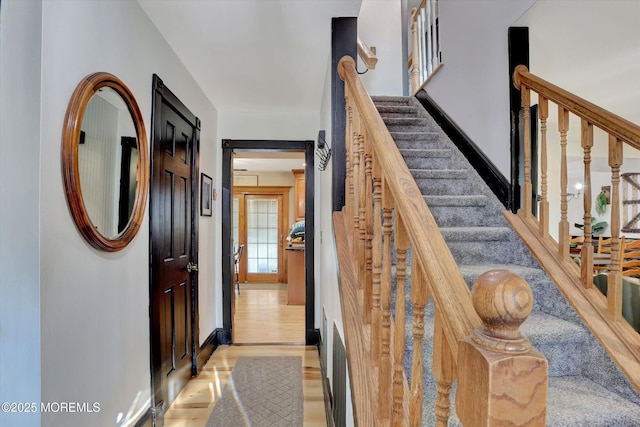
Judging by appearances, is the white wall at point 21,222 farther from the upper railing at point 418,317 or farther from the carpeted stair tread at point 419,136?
the carpeted stair tread at point 419,136

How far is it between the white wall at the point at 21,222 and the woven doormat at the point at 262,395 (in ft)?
4.33

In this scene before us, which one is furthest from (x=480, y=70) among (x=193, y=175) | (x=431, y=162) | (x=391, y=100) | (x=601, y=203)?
(x=601, y=203)

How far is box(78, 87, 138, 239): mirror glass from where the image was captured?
4.56ft

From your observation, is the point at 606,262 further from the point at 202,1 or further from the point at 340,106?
the point at 202,1

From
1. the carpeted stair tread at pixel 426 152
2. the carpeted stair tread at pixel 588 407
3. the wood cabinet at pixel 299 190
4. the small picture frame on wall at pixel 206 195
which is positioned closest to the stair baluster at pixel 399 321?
the carpeted stair tread at pixel 588 407

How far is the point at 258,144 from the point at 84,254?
7.96 feet

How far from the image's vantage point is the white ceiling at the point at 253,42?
188 centimetres

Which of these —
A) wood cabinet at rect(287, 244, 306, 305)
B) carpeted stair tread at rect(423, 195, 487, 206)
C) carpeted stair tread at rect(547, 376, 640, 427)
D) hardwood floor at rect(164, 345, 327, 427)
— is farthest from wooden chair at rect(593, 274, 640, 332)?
wood cabinet at rect(287, 244, 306, 305)

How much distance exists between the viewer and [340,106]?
74.0 inches

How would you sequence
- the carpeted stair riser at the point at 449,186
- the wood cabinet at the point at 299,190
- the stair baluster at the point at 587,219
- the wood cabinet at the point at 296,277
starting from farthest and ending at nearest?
1. the wood cabinet at the point at 299,190
2. the wood cabinet at the point at 296,277
3. the carpeted stair riser at the point at 449,186
4. the stair baluster at the point at 587,219

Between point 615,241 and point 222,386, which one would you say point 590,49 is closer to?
point 615,241

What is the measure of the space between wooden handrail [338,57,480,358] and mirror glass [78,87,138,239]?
46.8 inches

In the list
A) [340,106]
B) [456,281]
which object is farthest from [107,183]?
[456,281]

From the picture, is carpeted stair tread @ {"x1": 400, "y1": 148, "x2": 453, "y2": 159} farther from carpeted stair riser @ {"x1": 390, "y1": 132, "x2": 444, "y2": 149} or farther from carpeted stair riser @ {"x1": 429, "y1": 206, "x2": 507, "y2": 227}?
carpeted stair riser @ {"x1": 429, "y1": 206, "x2": 507, "y2": 227}
